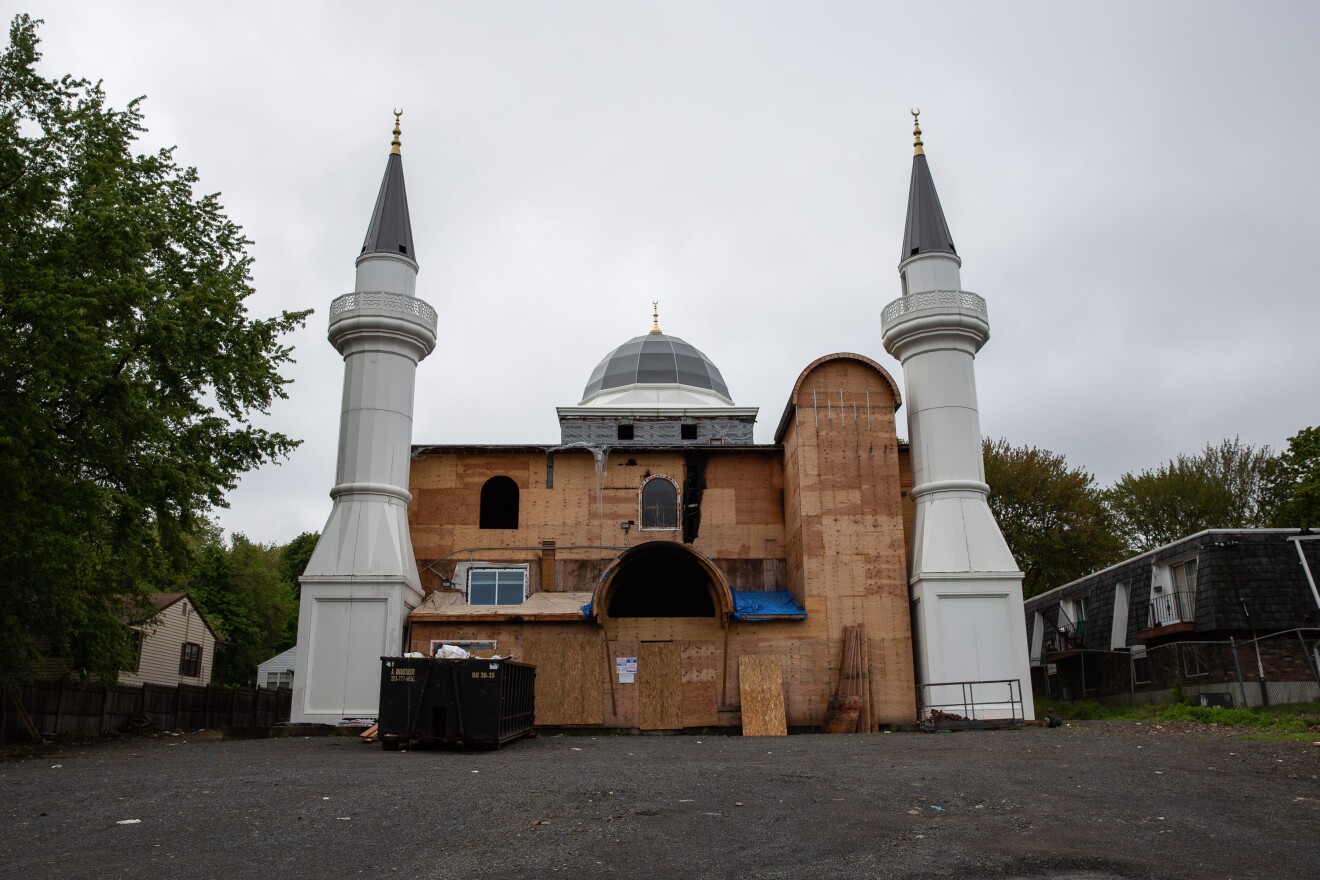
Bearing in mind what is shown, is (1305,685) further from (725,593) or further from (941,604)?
(725,593)

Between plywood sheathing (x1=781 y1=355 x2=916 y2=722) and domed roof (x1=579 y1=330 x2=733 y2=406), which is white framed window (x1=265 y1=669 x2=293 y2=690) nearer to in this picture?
domed roof (x1=579 y1=330 x2=733 y2=406)

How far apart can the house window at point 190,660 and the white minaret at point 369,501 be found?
1721 cm

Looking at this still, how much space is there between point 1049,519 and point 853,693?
80.8 feet

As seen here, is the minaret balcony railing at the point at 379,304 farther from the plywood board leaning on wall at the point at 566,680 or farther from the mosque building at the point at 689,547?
the plywood board leaning on wall at the point at 566,680

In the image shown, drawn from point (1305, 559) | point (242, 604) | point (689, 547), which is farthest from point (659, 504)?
point (242, 604)

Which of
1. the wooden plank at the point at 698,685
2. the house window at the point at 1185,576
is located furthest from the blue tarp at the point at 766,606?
the house window at the point at 1185,576

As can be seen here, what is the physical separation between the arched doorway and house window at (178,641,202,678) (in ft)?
70.9

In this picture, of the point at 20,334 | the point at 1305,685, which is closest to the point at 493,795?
the point at 20,334

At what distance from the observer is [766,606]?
2942 cm

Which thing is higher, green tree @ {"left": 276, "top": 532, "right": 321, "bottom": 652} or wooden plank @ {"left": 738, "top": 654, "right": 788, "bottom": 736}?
green tree @ {"left": 276, "top": 532, "right": 321, "bottom": 652}

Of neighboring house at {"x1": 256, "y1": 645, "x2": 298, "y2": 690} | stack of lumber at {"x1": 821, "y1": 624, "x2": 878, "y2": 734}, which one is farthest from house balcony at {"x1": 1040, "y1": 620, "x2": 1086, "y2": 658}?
neighboring house at {"x1": 256, "y1": 645, "x2": 298, "y2": 690}

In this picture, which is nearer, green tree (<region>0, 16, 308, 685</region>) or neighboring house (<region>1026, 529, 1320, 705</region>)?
green tree (<region>0, 16, 308, 685</region>)

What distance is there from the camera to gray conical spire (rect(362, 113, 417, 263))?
1288 inches

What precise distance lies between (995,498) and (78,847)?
44.4 m
